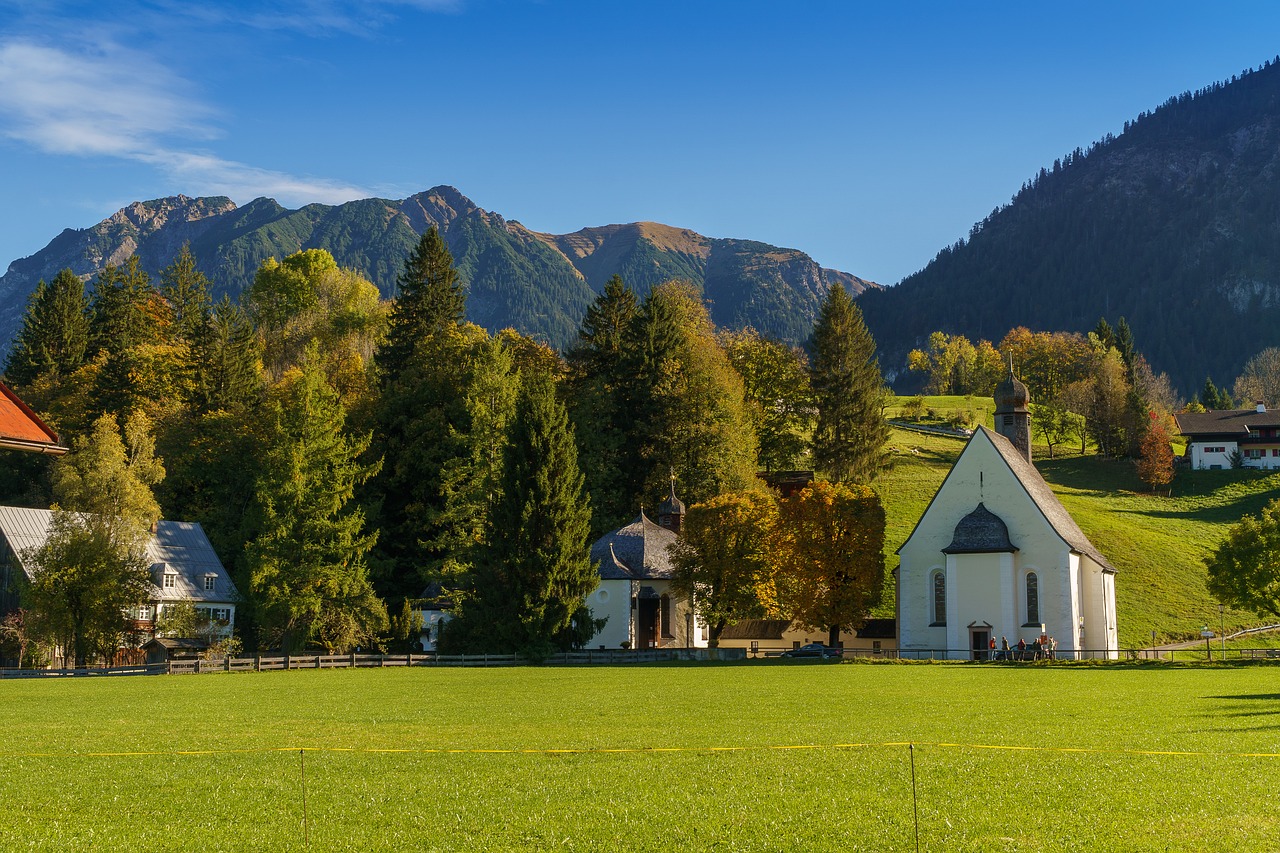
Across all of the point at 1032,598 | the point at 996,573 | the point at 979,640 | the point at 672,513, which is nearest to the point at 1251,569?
the point at 1032,598

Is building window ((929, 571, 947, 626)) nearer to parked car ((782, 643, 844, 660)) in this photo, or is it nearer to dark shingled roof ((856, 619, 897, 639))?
dark shingled roof ((856, 619, 897, 639))

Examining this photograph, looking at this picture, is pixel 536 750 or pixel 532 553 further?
pixel 532 553

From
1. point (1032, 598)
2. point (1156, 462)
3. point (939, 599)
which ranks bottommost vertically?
point (939, 599)

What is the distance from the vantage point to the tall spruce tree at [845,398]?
78.8 meters

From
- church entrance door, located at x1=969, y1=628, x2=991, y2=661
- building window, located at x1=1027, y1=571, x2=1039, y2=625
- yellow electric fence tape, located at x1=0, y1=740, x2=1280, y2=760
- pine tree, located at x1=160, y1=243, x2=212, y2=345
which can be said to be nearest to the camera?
Result: yellow electric fence tape, located at x1=0, y1=740, x2=1280, y2=760

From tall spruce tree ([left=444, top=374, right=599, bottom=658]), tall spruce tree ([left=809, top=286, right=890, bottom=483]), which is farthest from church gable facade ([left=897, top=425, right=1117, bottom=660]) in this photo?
tall spruce tree ([left=809, top=286, right=890, bottom=483])

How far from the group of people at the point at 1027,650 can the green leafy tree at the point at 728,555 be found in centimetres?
1066

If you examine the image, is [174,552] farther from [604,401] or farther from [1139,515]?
[1139,515]

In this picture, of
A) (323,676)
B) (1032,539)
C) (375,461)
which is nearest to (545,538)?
(323,676)

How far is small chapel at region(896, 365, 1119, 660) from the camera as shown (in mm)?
53000

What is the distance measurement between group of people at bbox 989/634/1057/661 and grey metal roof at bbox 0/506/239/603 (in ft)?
127

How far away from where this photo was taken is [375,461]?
65188 millimetres

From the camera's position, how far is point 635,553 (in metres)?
60.5

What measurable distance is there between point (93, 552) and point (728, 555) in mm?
27706
